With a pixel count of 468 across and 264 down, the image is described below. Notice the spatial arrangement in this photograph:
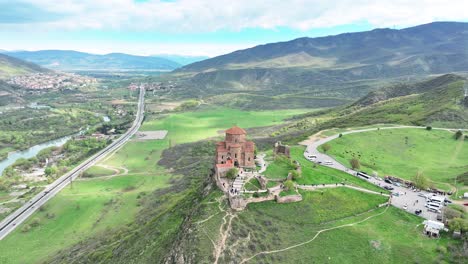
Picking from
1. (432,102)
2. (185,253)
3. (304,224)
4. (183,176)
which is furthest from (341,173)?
(432,102)

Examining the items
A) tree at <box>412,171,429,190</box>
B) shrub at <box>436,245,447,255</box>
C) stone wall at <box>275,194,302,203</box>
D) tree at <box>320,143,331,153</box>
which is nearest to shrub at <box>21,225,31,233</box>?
A: stone wall at <box>275,194,302,203</box>

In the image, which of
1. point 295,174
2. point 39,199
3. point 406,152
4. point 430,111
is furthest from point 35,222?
point 430,111

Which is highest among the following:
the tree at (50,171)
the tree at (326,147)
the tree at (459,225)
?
the tree at (326,147)

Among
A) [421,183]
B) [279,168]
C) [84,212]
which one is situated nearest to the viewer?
[421,183]

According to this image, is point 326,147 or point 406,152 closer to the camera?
point 326,147

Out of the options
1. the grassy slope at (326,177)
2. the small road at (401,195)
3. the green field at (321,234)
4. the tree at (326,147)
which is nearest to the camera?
the green field at (321,234)

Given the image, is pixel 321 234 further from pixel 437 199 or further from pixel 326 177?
pixel 437 199

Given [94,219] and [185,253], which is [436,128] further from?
[94,219]

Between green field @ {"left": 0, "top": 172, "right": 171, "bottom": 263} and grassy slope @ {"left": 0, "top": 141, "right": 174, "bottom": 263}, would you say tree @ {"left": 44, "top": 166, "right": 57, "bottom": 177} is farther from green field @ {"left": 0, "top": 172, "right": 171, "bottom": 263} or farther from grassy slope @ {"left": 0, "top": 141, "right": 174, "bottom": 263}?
green field @ {"left": 0, "top": 172, "right": 171, "bottom": 263}

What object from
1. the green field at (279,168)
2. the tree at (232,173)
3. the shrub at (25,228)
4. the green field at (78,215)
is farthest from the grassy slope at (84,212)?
the green field at (279,168)

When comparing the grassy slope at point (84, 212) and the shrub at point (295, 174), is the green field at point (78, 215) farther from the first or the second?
the shrub at point (295, 174)
